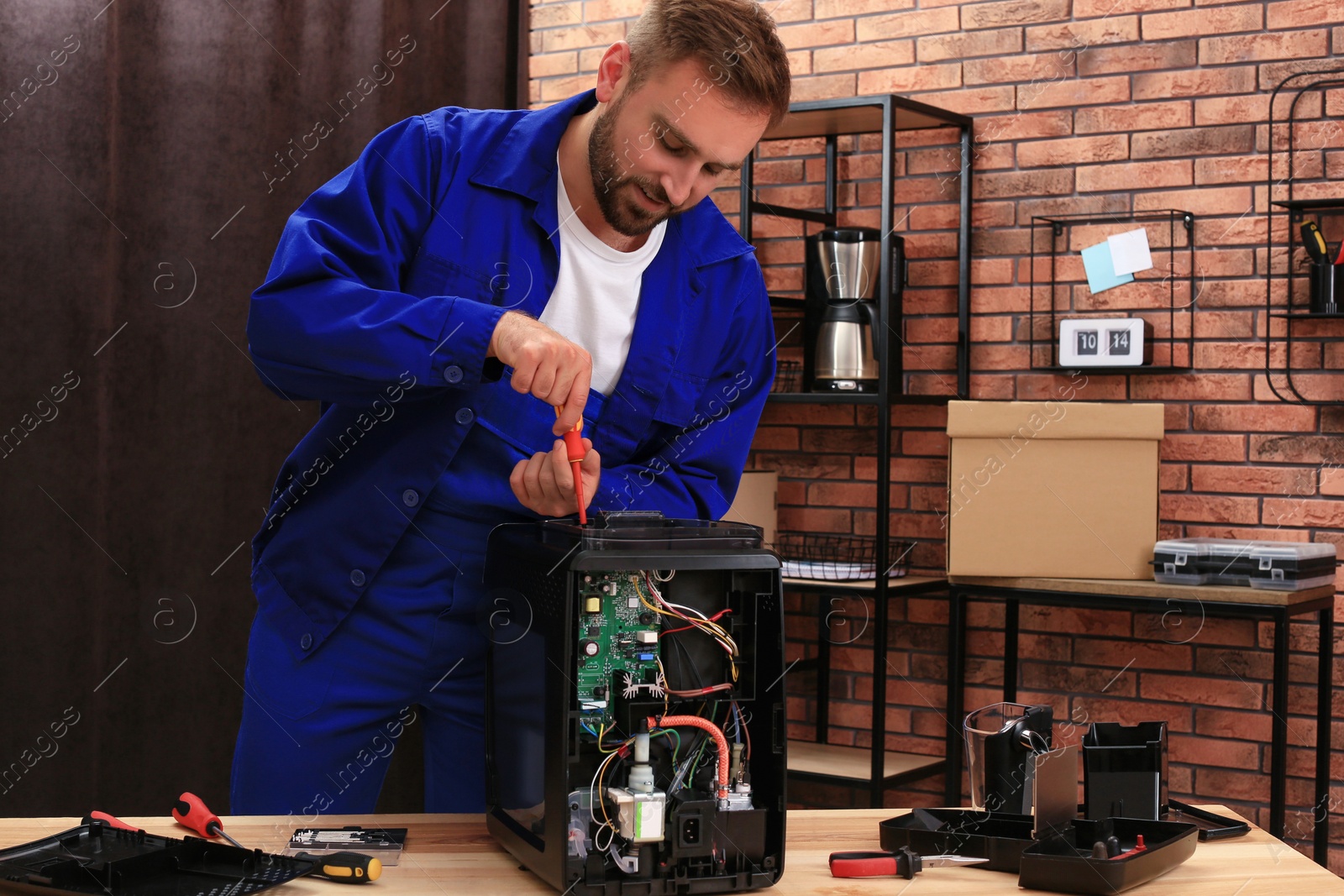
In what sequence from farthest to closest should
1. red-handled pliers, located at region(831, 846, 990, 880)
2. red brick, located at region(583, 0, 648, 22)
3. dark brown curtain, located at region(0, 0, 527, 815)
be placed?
red brick, located at region(583, 0, 648, 22) < dark brown curtain, located at region(0, 0, 527, 815) < red-handled pliers, located at region(831, 846, 990, 880)

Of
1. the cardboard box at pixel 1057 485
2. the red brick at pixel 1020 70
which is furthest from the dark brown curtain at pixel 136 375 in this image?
the red brick at pixel 1020 70

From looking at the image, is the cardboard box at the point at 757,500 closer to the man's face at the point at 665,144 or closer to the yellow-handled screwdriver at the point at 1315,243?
the yellow-handled screwdriver at the point at 1315,243

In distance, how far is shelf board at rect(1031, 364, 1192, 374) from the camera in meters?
2.85

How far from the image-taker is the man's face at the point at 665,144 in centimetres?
140

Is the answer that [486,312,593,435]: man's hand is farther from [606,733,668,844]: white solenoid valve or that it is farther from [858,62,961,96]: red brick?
[858,62,961,96]: red brick

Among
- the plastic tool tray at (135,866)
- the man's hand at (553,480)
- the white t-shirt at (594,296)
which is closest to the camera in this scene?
the plastic tool tray at (135,866)

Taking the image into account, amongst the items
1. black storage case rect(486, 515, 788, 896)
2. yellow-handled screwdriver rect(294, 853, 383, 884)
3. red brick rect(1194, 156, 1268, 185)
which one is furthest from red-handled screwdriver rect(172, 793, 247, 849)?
red brick rect(1194, 156, 1268, 185)

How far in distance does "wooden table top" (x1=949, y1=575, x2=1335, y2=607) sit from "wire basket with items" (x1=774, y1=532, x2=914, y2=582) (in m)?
0.27

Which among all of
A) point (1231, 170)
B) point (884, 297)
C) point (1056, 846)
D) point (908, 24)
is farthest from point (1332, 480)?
point (1056, 846)

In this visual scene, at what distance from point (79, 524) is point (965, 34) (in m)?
2.32

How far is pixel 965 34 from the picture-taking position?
10.2ft

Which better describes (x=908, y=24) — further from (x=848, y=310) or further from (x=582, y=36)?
(x=582, y=36)

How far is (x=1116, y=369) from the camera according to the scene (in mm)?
2902

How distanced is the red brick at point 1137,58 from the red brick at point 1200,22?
0.06 ft
